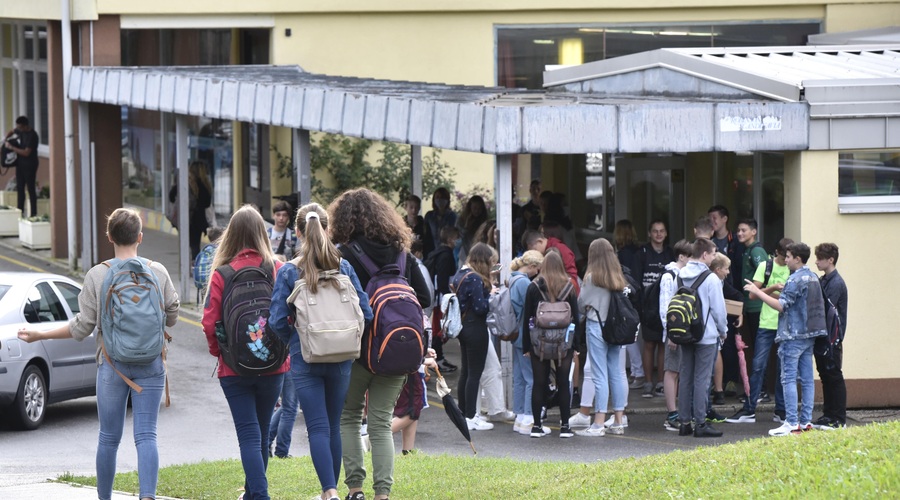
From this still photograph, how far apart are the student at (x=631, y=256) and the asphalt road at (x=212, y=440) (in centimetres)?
→ 54

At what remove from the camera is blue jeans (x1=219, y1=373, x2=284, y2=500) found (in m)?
7.88

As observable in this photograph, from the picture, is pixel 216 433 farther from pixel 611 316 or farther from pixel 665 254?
pixel 665 254

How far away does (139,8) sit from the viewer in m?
22.5

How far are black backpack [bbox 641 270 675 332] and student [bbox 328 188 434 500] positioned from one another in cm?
555

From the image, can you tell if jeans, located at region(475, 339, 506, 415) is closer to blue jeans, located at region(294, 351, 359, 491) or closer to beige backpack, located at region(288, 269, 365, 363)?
blue jeans, located at region(294, 351, 359, 491)

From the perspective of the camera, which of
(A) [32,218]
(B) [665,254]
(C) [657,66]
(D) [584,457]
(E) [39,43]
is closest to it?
(D) [584,457]

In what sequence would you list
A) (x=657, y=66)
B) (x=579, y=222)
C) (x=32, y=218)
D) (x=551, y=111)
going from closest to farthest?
(x=551, y=111), (x=657, y=66), (x=579, y=222), (x=32, y=218)

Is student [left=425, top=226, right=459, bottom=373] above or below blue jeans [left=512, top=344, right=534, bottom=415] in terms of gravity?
above

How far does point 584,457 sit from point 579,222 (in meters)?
9.94

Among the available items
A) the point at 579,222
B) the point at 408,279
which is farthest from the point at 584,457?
the point at 579,222

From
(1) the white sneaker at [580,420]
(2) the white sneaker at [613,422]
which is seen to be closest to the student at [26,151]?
(1) the white sneaker at [580,420]

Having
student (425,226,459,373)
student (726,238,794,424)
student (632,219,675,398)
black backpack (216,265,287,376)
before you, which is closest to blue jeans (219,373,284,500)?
black backpack (216,265,287,376)

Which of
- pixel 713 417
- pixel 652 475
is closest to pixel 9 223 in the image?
pixel 713 417

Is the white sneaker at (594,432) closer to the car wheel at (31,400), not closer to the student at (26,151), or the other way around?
the car wheel at (31,400)
